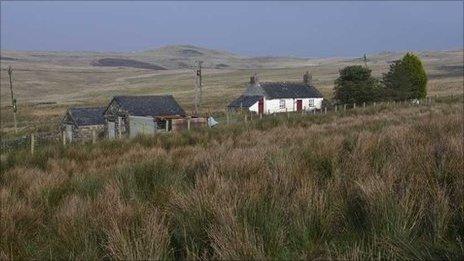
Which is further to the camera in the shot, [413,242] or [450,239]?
[450,239]

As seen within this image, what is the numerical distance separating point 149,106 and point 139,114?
137 cm

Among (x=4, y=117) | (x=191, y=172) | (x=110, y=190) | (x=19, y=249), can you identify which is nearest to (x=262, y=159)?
(x=191, y=172)

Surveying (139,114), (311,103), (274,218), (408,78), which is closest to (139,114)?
(139,114)

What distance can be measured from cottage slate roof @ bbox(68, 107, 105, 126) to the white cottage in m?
17.5

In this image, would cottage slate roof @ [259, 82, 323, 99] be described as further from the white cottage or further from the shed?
the shed

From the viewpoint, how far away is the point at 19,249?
420 centimetres

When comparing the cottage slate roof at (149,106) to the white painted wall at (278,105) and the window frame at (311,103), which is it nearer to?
the white painted wall at (278,105)

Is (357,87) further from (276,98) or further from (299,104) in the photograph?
(299,104)

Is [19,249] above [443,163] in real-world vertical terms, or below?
below

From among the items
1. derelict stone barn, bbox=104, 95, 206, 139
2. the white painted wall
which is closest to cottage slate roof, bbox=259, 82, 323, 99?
the white painted wall

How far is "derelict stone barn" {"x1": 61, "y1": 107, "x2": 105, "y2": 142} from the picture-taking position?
46375 millimetres

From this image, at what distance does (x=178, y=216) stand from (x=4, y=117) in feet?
273

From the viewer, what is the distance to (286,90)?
6612 centimetres

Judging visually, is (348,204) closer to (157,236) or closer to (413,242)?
(413,242)
